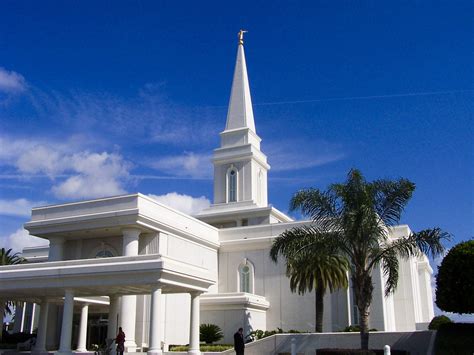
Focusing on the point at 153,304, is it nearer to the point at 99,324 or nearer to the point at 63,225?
the point at 63,225

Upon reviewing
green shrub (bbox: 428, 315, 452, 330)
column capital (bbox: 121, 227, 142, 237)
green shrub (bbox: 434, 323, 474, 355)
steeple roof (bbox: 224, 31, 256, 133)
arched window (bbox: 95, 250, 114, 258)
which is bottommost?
green shrub (bbox: 434, 323, 474, 355)

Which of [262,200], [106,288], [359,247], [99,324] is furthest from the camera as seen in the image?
[262,200]

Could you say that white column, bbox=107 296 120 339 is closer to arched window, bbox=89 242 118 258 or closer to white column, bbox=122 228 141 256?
white column, bbox=122 228 141 256

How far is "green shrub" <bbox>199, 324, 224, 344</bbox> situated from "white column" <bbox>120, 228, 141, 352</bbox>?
4227mm

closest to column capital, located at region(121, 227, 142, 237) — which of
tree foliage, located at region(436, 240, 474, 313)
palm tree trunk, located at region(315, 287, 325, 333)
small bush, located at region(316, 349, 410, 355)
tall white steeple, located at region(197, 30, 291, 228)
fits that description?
palm tree trunk, located at region(315, 287, 325, 333)

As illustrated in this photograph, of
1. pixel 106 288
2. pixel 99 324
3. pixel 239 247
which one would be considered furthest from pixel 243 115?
pixel 106 288

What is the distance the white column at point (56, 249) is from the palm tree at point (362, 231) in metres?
16.6

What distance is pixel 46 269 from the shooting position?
26578mm

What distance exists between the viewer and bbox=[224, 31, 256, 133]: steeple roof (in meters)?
47.1

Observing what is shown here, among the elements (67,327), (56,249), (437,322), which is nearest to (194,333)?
(67,327)

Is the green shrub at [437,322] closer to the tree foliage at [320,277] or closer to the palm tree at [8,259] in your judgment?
the tree foliage at [320,277]

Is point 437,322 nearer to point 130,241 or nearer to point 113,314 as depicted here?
point 113,314

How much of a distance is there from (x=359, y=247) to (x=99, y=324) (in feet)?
70.4

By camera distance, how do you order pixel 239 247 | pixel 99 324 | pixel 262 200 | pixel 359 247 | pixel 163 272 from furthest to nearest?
pixel 262 200, pixel 239 247, pixel 99 324, pixel 163 272, pixel 359 247
